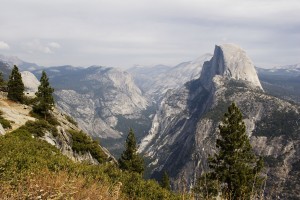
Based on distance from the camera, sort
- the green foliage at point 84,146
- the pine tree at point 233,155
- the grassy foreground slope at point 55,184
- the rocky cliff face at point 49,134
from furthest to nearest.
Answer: the green foliage at point 84,146 → the rocky cliff face at point 49,134 → the pine tree at point 233,155 → the grassy foreground slope at point 55,184

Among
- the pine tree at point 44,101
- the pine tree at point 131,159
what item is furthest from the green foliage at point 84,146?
the pine tree at point 131,159

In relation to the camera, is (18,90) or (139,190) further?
(18,90)

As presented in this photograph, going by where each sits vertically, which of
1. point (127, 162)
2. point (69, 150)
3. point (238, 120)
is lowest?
point (127, 162)

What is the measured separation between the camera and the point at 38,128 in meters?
45.6

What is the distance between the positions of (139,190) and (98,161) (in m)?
42.7

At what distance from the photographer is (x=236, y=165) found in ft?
141

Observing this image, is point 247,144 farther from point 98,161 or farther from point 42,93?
point 42,93

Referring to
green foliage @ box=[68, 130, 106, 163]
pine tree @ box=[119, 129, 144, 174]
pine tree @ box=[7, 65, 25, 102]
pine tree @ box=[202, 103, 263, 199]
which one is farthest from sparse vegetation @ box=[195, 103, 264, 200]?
pine tree @ box=[7, 65, 25, 102]

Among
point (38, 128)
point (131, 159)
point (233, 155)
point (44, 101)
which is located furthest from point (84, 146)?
point (233, 155)

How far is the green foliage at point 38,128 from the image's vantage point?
43.6m

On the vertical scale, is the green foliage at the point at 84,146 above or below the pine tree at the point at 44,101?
below

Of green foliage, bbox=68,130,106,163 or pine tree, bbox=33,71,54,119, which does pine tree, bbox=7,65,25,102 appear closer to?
pine tree, bbox=33,71,54,119

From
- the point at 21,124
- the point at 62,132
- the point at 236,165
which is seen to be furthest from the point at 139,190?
the point at 62,132

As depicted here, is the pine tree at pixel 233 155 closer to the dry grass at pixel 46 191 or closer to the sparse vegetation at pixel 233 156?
the sparse vegetation at pixel 233 156
